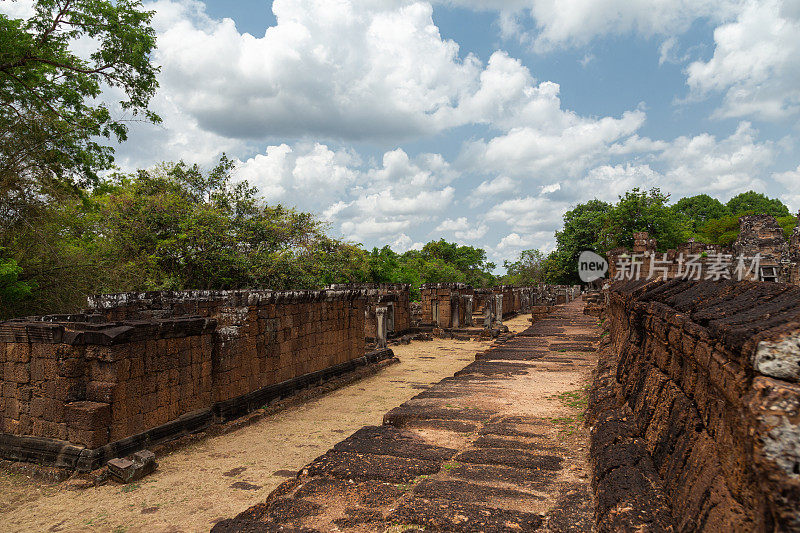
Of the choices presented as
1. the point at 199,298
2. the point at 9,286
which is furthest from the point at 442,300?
the point at 9,286

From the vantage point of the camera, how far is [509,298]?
32.8 meters

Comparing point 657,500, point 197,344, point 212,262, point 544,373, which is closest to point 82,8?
point 212,262

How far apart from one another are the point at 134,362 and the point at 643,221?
42.1 m

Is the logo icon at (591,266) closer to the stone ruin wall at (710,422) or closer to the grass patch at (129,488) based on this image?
the grass patch at (129,488)

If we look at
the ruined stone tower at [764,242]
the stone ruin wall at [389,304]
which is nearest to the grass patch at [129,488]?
the stone ruin wall at [389,304]

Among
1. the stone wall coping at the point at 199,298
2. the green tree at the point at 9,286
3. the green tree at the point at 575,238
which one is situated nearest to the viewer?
the stone wall coping at the point at 199,298

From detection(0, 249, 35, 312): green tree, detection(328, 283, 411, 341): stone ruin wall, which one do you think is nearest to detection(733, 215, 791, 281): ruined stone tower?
detection(328, 283, 411, 341): stone ruin wall

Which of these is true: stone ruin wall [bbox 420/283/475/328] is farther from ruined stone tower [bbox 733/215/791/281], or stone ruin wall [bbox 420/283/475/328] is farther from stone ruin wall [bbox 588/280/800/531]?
stone ruin wall [bbox 588/280/800/531]

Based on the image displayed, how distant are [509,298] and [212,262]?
21.6 m

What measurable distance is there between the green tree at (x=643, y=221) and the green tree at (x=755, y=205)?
74.3 feet

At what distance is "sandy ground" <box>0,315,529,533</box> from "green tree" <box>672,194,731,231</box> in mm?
63482

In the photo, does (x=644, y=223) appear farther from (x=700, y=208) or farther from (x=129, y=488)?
(x=129, y=488)

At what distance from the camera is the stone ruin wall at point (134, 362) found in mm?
6203

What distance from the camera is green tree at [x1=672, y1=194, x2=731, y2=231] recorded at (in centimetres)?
6066
